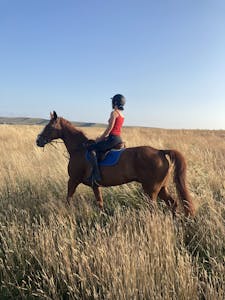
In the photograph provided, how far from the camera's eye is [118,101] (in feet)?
18.1

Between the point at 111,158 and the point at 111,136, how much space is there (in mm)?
444

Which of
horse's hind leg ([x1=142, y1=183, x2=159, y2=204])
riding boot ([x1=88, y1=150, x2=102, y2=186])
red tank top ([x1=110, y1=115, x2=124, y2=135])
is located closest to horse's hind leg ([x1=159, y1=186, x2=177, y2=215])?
horse's hind leg ([x1=142, y1=183, x2=159, y2=204])

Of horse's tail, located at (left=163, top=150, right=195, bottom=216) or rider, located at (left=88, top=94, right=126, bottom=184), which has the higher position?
rider, located at (left=88, top=94, right=126, bottom=184)

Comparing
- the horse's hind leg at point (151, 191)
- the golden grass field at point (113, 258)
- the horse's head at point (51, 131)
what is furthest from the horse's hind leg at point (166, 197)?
the horse's head at point (51, 131)

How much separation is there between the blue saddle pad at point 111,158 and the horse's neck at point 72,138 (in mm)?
774

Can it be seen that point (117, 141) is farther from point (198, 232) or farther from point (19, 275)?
point (19, 275)

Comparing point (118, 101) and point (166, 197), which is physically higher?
point (118, 101)

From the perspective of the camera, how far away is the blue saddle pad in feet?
17.4

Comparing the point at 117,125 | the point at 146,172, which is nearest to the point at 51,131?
the point at 117,125

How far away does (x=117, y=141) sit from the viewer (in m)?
5.56

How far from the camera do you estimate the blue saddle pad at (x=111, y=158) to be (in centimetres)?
532

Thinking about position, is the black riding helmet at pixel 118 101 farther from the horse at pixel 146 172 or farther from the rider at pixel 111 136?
the horse at pixel 146 172

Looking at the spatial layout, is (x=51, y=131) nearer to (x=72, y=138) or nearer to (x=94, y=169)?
(x=72, y=138)

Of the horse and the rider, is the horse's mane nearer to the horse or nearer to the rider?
the horse
